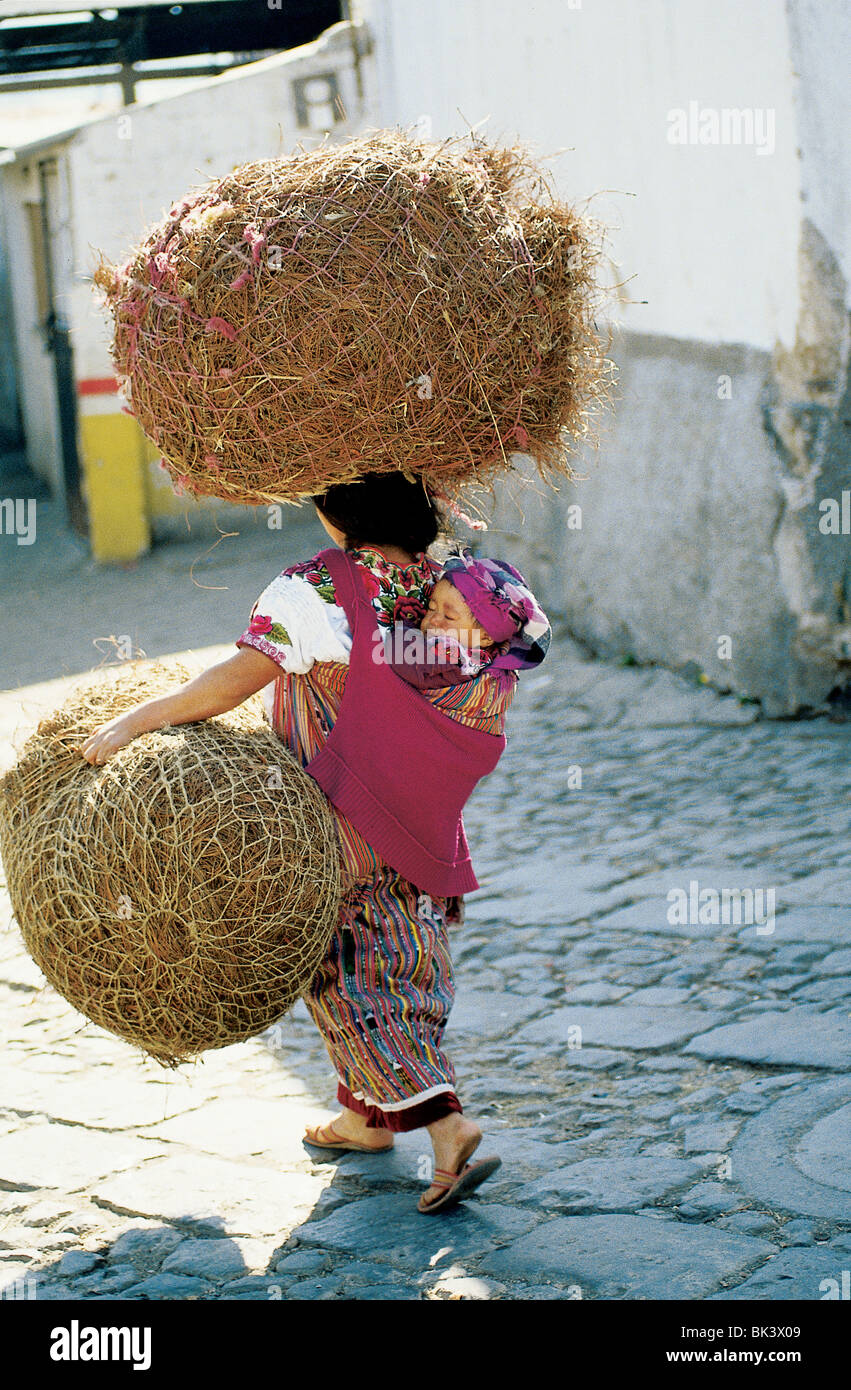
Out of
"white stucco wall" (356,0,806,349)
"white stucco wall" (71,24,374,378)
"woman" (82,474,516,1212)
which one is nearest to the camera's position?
"woman" (82,474,516,1212)

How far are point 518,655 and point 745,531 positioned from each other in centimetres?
339

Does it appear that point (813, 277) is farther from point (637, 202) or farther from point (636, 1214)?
point (636, 1214)

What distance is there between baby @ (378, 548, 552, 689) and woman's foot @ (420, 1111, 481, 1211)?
876 millimetres

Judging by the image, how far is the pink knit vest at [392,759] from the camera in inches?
106

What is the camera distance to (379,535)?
278 cm

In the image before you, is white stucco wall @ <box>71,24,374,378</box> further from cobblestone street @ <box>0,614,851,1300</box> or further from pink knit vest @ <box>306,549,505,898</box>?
pink knit vest @ <box>306,549,505,898</box>

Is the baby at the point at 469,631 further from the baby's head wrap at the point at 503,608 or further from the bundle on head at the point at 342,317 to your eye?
the bundle on head at the point at 342,317

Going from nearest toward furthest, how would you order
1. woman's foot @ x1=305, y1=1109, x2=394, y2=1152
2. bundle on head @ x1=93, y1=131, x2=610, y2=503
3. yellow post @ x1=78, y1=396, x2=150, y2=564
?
bundle on head @ x1=93, y1=131, x2=610, y2=503 → woman's foot @ x1=305, y1=1109, x2=394, y2=1152 → yellow post @ x1=78, y1=396, x2=150, y2=564

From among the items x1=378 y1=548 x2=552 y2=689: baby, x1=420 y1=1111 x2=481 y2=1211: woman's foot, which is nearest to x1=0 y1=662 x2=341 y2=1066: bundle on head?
x1=378 y1=548 x2=552 y2=689: baby

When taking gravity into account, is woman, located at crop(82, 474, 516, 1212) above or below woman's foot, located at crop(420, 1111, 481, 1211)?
above

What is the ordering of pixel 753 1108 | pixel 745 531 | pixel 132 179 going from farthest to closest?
1. pixel 132 179
2. pixel 745 531
3. pixel 753 1108

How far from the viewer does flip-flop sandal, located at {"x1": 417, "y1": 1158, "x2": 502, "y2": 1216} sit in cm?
276

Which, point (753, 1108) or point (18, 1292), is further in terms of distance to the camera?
point (753, 1108)
